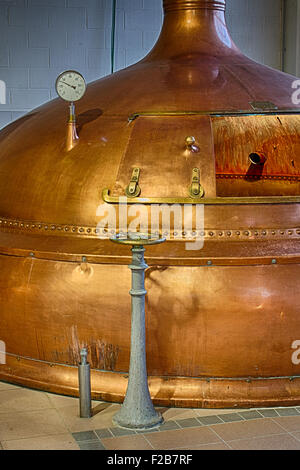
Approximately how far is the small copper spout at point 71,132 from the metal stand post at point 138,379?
115 centimetres

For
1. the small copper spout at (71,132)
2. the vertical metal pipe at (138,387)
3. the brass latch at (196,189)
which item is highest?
the small copper spout at (71,132)

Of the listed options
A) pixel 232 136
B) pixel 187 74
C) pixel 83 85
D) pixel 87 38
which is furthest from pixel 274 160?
pixel 87 38

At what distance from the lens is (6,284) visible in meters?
5.02

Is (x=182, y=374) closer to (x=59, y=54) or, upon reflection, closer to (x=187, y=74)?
(x=187, y=74)

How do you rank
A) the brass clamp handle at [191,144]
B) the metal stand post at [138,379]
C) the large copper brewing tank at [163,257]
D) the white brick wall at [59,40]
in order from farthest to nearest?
1. the white brick wall at [59,40]
2. the brass clamp handle at [191,144]
3. the large copper brewing tank at [163,257]
4. the metal stand post at [138,379]

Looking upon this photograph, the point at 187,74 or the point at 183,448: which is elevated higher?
the point at 187,74

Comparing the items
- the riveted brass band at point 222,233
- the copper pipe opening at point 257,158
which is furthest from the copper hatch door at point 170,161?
the copper pipe opening at point 257,158

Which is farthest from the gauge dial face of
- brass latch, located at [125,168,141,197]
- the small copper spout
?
brass latch, located at [125,168,141,197]

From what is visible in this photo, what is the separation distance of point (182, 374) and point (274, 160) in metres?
1.89

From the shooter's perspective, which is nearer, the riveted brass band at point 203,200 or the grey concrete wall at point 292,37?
the riveted brass band at point 203,200

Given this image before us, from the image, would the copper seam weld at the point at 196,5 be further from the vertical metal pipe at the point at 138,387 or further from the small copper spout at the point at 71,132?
the vertical metal pipe at the point at 138,387

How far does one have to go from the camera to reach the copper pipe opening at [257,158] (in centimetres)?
543

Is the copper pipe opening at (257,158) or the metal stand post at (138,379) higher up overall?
the copper pipe opening at (257,158)
